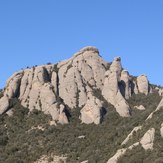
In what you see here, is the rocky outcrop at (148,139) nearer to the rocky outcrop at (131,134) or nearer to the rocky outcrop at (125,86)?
the rocky outcrop at (131,134)

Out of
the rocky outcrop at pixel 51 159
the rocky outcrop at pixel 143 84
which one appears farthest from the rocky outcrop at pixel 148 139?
the rocky outcrop at pixel 143 84

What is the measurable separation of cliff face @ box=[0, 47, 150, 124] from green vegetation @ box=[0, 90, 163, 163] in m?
2.63

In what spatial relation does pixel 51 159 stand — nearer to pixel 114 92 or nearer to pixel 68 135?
pixel 68 135

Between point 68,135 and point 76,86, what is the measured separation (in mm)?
22872

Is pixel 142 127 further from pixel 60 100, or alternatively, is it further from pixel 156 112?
pixel 60 100

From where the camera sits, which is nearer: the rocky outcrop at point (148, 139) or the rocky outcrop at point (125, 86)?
the rocky outcrop at point (148, 139)

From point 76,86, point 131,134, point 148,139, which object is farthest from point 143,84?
point 148,139

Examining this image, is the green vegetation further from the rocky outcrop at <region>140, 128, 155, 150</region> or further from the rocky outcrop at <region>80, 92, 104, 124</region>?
the rocky outcrop at <region>80, 92, 104, 124</region>

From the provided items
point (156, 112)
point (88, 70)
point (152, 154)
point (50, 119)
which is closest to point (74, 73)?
point (88, 70)

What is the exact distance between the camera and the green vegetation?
490ft

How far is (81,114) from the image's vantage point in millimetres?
172375

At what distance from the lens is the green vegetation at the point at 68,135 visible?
149 metres

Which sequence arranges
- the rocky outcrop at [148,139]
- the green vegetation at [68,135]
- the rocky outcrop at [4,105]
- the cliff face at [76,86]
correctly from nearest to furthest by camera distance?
the rocky outcrop at [148,139]
the green vegetation at [68,135]
the cliff face at [76,86]
the rocky outcrop at [4,105]

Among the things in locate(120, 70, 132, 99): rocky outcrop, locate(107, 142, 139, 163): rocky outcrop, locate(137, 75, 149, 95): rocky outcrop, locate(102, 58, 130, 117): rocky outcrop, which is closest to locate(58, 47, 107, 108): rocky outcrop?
locate(102, 58, 130, 117): rocky outcrop
